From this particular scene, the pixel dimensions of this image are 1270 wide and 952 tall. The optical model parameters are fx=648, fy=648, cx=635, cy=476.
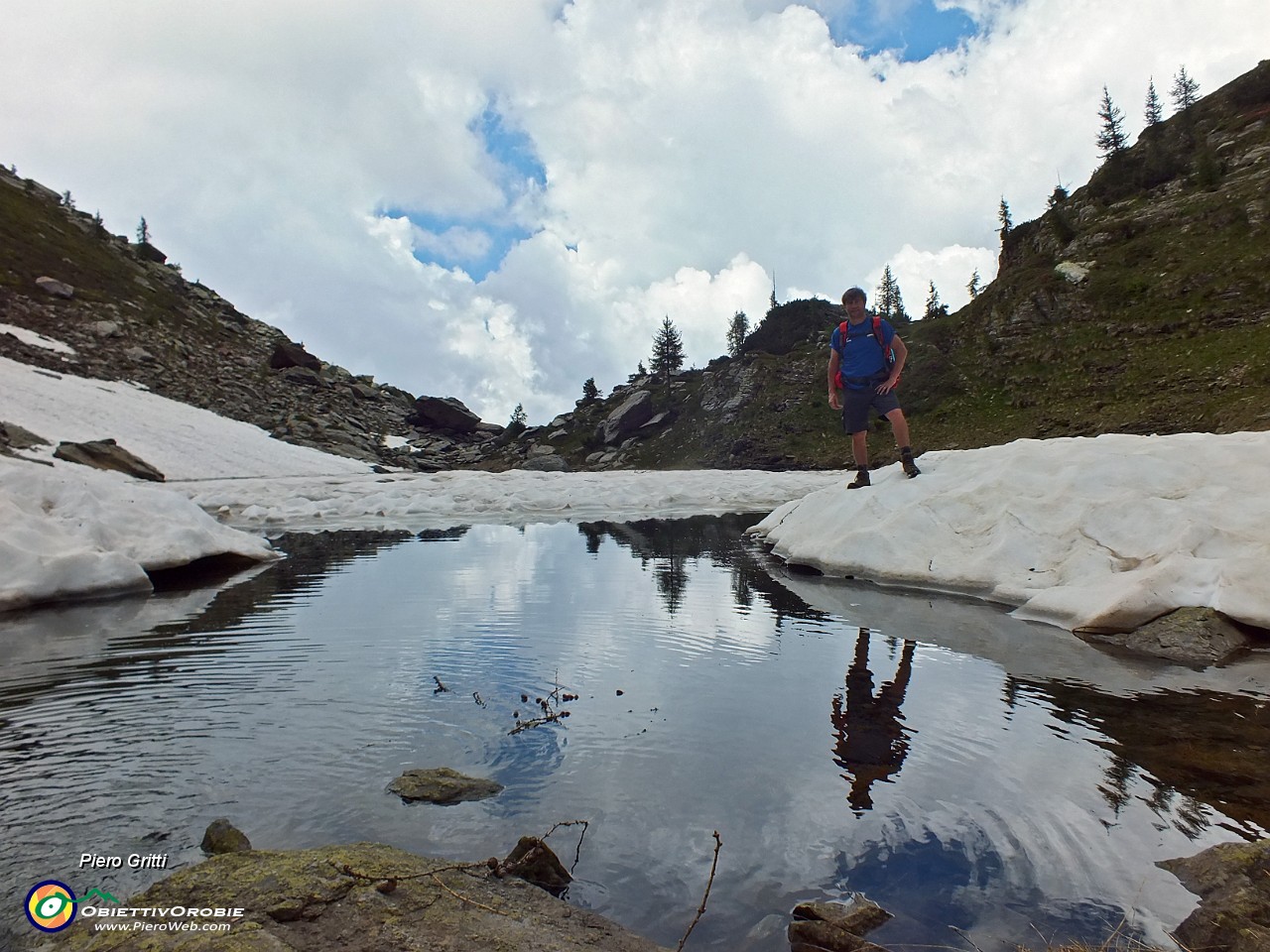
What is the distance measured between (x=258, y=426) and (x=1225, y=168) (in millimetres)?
78016

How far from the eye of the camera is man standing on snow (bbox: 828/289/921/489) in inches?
429

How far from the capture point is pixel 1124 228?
52.1 m

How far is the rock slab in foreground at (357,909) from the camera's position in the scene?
198cm

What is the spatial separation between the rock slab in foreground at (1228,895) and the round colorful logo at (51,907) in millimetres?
3727

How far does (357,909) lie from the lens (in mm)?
2184

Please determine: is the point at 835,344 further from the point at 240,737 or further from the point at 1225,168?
the point at 1225,168

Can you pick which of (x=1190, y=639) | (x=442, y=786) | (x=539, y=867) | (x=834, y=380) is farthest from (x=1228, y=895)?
(x=834, y=380)

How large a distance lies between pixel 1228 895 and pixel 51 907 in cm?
409

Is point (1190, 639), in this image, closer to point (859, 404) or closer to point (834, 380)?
point (859, 404)

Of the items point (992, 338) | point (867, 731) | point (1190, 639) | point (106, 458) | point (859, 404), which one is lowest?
point (867, 731)

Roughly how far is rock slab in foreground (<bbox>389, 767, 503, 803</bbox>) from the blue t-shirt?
971 centimetres

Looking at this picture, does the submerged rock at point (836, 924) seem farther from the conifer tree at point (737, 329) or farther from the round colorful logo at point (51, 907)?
the conifer tree at point (737, 329)

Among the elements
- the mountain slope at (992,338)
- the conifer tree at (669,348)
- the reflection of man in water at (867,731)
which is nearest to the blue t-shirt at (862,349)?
the reflection of man in water at (867,731)

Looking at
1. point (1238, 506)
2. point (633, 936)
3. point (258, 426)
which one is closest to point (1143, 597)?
point (1238, 506)
